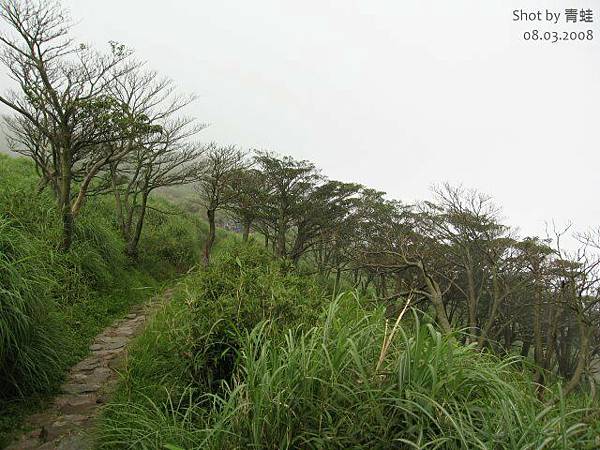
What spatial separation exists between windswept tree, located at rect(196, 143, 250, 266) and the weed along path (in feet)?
22.6

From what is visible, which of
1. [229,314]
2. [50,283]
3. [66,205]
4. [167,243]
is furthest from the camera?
[167,243]

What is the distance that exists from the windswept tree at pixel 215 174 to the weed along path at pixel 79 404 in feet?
22.6

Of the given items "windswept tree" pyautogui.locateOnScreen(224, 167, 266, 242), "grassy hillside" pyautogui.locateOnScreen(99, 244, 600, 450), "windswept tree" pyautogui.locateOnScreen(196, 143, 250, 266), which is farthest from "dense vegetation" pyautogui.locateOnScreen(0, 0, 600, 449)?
"windswept tree" pyautogui.locateOnScreen(224, 167, 266, 242)

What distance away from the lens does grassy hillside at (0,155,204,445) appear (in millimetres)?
3162

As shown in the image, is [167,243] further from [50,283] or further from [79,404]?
[79,404]

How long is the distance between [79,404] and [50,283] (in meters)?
1.59

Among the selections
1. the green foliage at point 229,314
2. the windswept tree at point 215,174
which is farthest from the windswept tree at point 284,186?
the green foliage at point 229,314

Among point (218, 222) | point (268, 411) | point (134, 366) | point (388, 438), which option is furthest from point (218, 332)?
point (218, 222)

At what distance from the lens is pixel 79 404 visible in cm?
334

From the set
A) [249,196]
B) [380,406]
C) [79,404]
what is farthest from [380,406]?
[249,196]

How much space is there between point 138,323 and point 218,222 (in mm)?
19863

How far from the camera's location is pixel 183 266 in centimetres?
1240

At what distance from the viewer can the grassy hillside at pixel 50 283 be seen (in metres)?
3.16

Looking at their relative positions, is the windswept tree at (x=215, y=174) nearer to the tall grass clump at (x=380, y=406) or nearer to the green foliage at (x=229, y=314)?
the green foliage at (x=229, y=314)
